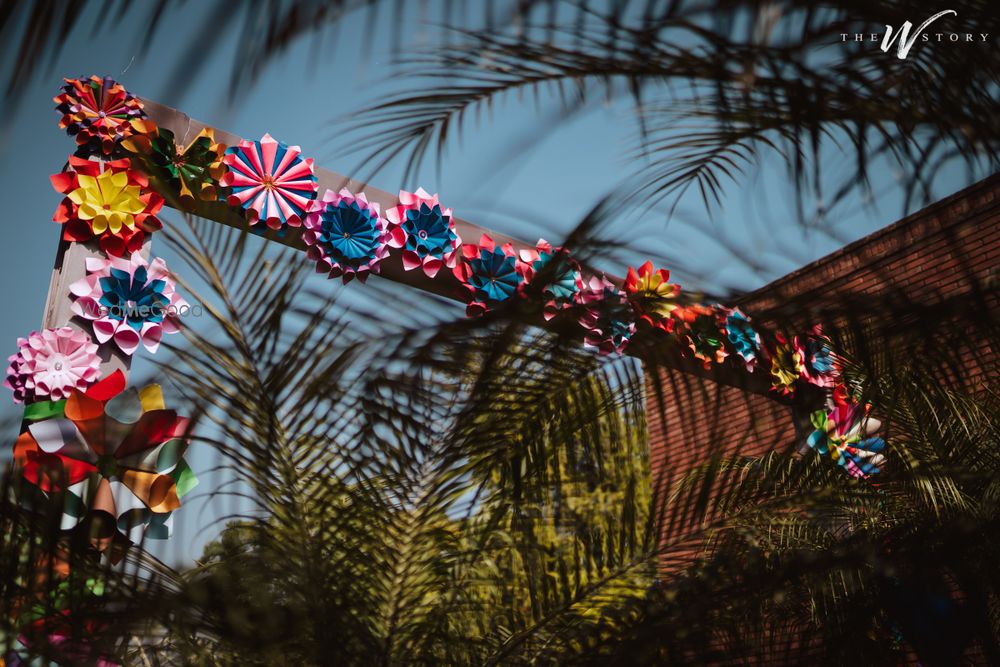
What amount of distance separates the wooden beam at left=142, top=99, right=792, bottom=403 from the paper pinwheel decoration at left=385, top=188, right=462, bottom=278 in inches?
1.5

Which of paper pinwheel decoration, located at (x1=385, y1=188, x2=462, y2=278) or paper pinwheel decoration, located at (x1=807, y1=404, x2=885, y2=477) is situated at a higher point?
paper pinwheel decoration, located at (x1=385, y1=188, x2=462, y2=278)

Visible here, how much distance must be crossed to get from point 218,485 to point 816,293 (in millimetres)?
1048

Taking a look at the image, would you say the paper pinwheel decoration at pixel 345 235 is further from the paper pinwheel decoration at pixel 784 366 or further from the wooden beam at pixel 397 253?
the paper pinwheel decoration at pixel 784 366

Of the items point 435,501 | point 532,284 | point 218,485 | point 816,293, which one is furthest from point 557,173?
point 218,485

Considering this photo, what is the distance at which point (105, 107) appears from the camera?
88.8 inches

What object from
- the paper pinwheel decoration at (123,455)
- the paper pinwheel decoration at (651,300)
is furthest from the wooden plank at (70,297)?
the paper pinwheel decoration at (651,300)

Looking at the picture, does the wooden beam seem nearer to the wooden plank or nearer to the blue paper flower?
the blue paper flower

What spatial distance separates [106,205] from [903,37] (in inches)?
76.8

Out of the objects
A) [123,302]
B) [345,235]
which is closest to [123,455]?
[123,302]

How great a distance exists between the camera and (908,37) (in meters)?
1.36

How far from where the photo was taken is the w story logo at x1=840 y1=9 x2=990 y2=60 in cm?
134

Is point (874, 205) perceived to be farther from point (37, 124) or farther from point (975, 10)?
point (37, 124)

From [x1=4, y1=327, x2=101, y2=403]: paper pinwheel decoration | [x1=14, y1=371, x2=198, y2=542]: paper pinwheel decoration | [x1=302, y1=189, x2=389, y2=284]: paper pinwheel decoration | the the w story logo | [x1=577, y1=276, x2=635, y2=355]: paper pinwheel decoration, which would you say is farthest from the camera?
[x1=302, y1=189, x2=389, y2=284]: paper pinwheel decoration

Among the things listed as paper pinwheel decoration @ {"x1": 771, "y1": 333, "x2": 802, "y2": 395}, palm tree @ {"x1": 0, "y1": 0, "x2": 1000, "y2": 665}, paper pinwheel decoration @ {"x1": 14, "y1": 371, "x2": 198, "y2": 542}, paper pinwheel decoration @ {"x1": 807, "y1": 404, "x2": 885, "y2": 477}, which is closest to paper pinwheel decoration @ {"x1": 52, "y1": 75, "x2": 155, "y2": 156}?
paper pinwheel decoration @ {"x1": 14, "y1": 371, "x2": 198, "y2": 542}
